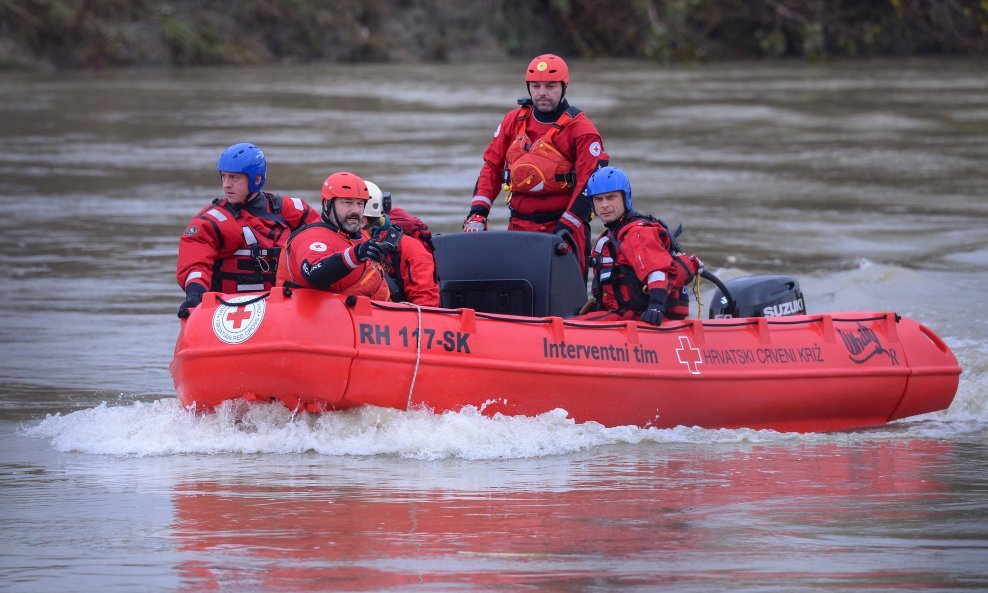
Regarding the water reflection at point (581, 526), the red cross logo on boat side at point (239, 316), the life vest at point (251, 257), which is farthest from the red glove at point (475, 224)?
the water reflection at point (581, 526)

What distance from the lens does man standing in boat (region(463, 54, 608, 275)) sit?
8.41 metres

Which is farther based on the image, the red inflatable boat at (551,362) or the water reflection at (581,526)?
the red inflatable boat at (551,362)

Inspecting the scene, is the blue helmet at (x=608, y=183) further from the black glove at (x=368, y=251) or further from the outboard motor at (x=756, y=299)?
the black glove at (x=368, y=251)

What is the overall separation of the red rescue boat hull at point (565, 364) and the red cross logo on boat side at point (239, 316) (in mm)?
10

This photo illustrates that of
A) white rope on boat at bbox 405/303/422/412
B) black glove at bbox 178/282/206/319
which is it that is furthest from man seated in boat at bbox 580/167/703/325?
black glove at bbox 178/282/206/319

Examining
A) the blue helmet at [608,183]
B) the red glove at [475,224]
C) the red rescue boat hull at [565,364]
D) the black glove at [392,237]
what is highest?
the blue helmet at [608,183]

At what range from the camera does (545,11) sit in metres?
37.4

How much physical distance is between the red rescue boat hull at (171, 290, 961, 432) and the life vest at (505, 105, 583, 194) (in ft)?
4.15

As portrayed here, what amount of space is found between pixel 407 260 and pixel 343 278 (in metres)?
0.49

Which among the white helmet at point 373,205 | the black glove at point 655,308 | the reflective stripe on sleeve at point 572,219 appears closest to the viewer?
the white helmet at point 373,205

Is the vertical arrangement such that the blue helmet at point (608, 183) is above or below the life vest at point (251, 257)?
above

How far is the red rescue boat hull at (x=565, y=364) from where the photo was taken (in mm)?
6941

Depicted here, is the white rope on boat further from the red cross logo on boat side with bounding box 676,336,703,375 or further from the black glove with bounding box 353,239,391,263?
the red cross logo on boat side with bounding box 676,336,703,375

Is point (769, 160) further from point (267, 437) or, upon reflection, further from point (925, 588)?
point (925, 588)
